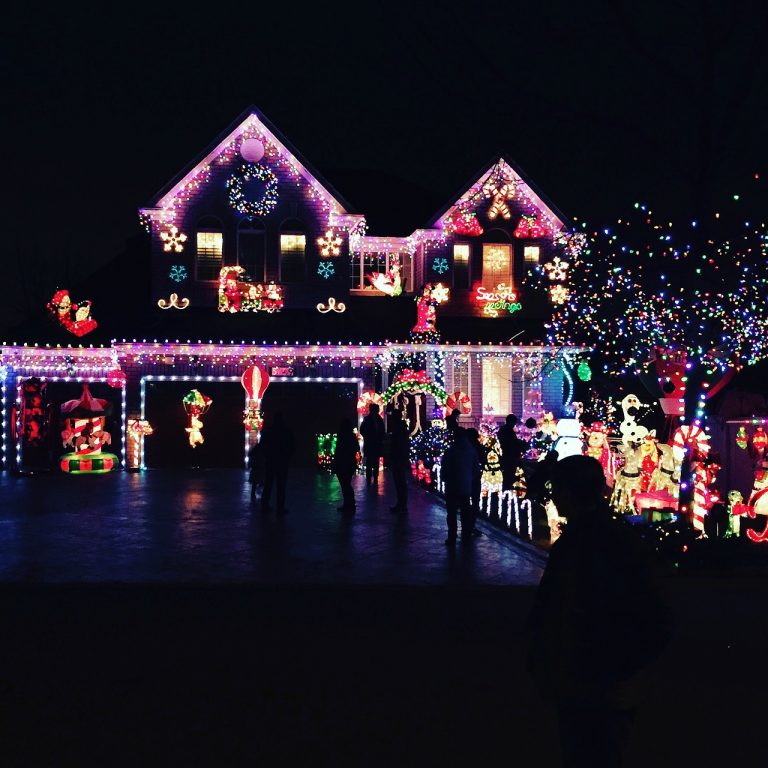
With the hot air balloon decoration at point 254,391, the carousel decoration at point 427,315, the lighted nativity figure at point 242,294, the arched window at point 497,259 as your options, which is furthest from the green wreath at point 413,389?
the arched window at point 497,259

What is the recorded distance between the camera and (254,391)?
25781 mm

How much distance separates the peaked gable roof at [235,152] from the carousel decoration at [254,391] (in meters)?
5.25

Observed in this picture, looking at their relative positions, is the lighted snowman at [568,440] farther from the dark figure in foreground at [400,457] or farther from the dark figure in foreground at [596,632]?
the dark figure in foreground at [596,632]

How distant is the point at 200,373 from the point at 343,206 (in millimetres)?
6218

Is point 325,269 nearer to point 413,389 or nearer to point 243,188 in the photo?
point 243,188

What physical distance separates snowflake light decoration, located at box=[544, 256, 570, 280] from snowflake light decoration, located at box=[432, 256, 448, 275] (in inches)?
123

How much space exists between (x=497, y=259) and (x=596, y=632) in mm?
25195

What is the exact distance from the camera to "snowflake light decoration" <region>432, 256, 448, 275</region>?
2791 centimetres

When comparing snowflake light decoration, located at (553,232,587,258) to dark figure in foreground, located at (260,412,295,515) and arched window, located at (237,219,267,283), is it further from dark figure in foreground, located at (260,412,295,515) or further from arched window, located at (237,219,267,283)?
arched window, located at (237,219,267,283)

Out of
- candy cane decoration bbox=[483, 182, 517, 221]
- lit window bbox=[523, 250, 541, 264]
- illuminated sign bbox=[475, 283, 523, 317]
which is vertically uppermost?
candy cane decoration bbox=[483, 182, 517, 221]

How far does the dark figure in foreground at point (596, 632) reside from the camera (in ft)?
11.8

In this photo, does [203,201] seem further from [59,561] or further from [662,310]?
[59,561]

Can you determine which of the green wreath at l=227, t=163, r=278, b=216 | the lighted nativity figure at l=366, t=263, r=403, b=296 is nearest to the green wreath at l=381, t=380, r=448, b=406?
the lighted nativity figure at l=366, t=263, r=403, b=296

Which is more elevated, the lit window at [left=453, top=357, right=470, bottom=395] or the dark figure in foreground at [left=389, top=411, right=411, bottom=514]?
the lit window at [left=453, top=357, right=470, bottom=395]
